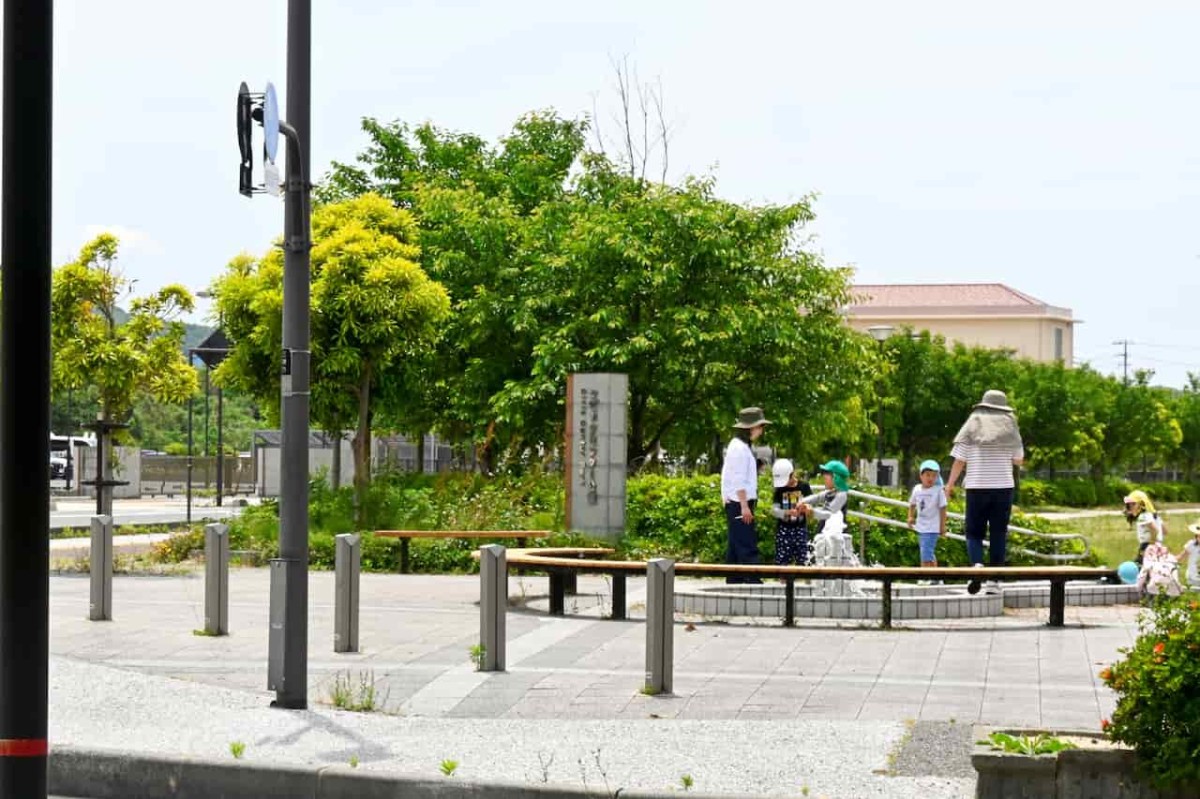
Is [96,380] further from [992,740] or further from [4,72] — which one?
[4,72]

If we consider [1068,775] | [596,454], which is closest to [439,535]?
[596,454]

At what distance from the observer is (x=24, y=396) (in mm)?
5023

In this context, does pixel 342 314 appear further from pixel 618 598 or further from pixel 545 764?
pixel 545 764

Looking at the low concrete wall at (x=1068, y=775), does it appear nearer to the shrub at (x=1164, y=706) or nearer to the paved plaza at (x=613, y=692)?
the shrub at (x=1164, y=706)

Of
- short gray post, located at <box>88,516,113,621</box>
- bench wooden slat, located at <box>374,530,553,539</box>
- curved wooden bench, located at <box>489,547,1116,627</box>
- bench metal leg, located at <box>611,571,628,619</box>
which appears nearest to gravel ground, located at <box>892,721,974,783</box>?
curved wooden bench, located at <box>489,547,1116,627</box>

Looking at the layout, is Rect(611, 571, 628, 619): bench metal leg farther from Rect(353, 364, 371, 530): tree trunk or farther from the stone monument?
Rect(353, 364, 371, 530): tree trunk

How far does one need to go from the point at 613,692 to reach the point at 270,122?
13.5 ft

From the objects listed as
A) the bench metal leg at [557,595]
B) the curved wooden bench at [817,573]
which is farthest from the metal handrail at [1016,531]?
the bench metal leg at [557,595]

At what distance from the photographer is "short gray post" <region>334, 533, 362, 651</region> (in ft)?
42.6

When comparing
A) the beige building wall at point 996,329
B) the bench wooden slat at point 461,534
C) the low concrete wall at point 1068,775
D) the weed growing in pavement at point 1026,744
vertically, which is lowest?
the low concrete wall at point 1068,775

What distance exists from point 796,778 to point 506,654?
521 centimetres

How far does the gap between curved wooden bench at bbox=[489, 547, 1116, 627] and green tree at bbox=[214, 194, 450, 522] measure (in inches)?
394

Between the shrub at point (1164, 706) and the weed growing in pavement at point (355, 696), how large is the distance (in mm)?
4466

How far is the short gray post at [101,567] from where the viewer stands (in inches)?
597
